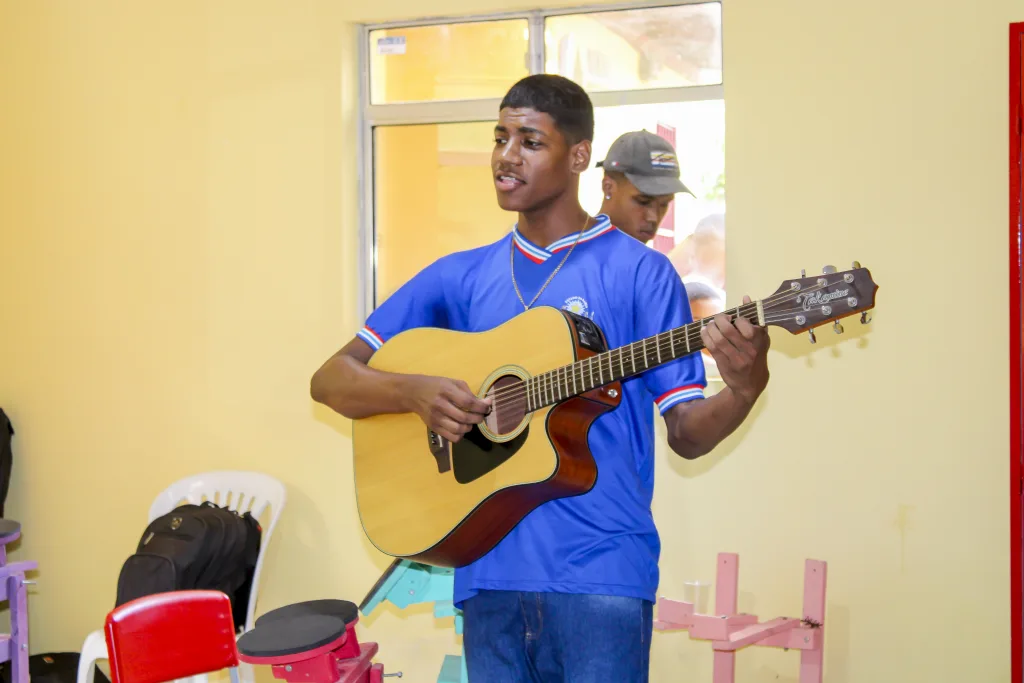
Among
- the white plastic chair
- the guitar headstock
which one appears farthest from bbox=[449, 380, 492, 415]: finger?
the white plastic chair

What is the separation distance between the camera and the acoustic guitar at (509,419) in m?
1.60

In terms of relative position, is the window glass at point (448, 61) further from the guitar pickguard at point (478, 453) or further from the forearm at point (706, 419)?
the forearm at point (706, 419)

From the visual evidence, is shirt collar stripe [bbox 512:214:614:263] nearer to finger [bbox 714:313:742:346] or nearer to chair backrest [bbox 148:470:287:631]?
finger [bbox 714:313:742:346]

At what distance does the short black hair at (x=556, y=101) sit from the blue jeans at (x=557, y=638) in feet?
2.83

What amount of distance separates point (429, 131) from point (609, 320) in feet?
7.62

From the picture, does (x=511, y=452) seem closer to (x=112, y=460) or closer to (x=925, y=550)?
(x=925, y=550)

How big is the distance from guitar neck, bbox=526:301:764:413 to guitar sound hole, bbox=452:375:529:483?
0.04 meters

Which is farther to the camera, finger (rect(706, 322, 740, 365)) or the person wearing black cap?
the person wearing black cap

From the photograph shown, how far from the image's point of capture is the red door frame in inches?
129

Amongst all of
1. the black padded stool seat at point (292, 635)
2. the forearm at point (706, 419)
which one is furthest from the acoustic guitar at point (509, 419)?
the black padded stool seat at point (292, 635)

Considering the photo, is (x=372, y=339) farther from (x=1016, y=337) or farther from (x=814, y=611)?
(x=1016, y=337)

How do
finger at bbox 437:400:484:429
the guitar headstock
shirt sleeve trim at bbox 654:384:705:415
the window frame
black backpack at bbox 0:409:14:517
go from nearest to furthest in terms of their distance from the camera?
the guitar headstock
shirt sleeve trim at bbox 654:384:705:415
finger at bbox 437:400:484:429
the window frame
black backpack at bbox 0:409:14:517

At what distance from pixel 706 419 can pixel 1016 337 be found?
6.58ft

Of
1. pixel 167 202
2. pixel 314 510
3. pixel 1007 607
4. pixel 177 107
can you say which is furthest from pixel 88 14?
pixel 1007 607
